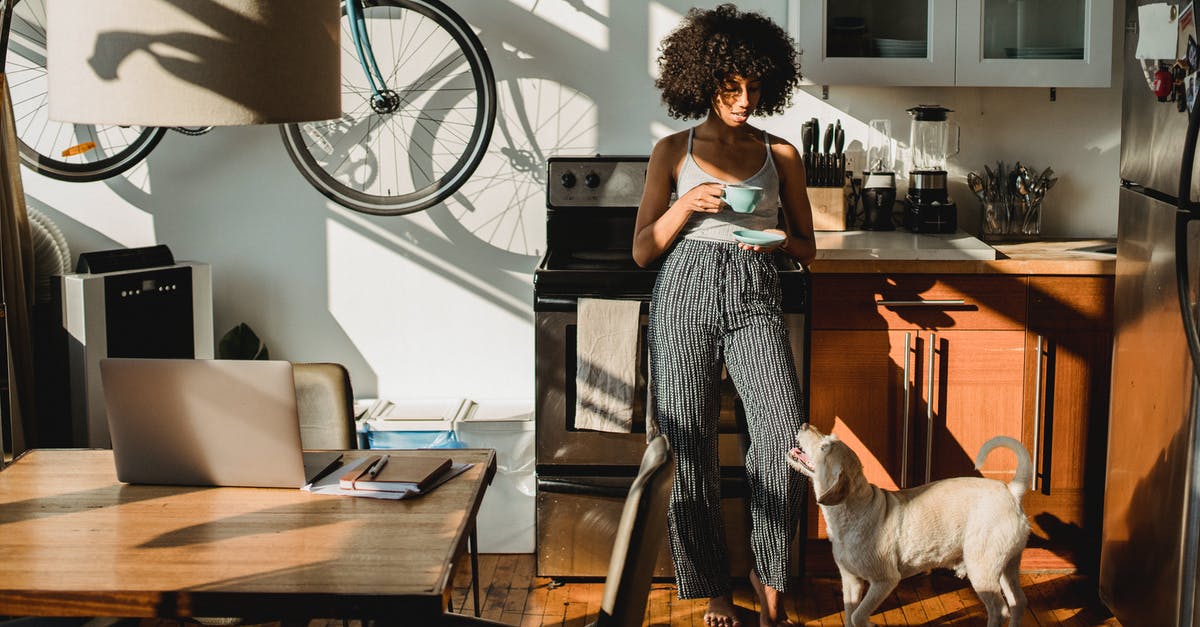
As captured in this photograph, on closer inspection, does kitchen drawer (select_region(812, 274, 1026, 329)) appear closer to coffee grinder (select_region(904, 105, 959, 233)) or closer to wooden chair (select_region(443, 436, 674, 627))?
coffee grinder (select_region(904, 105, 959, 233))

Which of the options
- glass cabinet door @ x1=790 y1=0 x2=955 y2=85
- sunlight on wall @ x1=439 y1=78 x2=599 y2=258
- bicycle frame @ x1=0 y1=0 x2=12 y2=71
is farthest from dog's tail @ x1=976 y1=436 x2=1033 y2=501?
bicycle frame @ x1=0 y1=0 x2=12 y2=71

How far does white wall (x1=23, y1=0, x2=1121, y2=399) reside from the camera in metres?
3.91

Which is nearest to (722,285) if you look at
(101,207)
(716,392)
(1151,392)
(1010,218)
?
(716,392)

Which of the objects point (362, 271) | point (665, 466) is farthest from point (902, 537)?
point (362, 271)

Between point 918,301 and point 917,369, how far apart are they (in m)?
0.20

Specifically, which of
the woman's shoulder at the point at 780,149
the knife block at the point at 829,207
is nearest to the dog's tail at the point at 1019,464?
the woman's shoulder at the point at 780,149

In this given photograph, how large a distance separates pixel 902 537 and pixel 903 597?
0.50 metres

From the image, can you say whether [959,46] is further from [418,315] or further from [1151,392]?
[418,315]

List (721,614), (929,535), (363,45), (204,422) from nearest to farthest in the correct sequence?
(204,422) → (929,535) → (721,614) → (363,45)

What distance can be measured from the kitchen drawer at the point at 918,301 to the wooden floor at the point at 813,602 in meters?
0.74

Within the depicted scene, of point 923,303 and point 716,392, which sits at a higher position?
point 923,303

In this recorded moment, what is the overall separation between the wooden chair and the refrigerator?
4.56 feet

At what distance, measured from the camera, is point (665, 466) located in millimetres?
1718

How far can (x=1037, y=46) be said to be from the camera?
11.9ft
